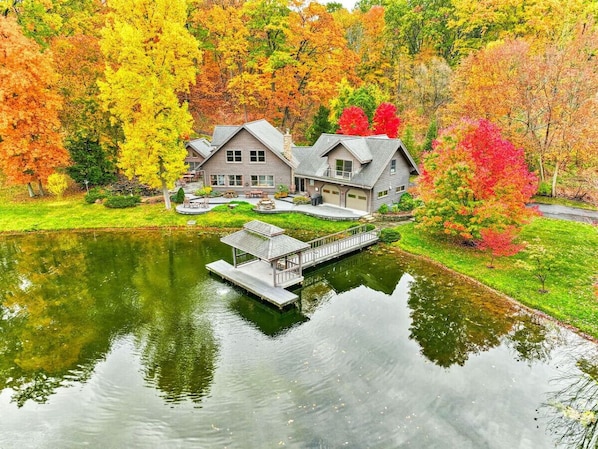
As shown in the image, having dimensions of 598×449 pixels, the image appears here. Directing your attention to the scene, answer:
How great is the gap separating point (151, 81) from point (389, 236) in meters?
23.1

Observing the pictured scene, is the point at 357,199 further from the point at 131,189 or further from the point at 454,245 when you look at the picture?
the point at 131,189

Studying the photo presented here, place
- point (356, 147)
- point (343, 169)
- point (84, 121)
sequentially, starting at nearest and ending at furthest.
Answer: point (356, 147) → point (343, 169) → point (84, 121)

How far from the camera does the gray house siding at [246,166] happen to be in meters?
38.8

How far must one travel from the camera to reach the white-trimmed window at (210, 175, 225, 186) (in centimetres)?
4028

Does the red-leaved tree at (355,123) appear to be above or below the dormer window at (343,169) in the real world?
above

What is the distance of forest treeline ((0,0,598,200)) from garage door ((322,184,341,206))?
1219cm

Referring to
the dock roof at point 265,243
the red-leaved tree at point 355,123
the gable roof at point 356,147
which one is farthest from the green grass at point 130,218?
the red-leaved tree at point 355,123

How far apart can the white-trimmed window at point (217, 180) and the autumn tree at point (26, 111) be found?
14484mm

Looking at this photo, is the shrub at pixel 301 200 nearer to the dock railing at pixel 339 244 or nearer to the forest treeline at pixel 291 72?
the dock railing at pixel 339 244

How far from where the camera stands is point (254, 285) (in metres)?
22.4

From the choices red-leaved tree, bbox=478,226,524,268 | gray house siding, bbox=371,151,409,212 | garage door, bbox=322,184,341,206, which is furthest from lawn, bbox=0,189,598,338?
garage door, bbox=322,184,341,206

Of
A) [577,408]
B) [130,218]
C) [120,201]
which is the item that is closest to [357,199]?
[130,218]

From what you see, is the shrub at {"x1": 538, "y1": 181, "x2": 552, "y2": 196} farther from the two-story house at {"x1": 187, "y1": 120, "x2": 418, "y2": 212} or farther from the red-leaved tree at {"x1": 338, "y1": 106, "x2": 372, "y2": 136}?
the red-leaved tree at {"x1": 338, "y1": 106, "x2": 372, "y2": 136}

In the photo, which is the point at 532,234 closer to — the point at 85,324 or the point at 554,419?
the point at 554,419
